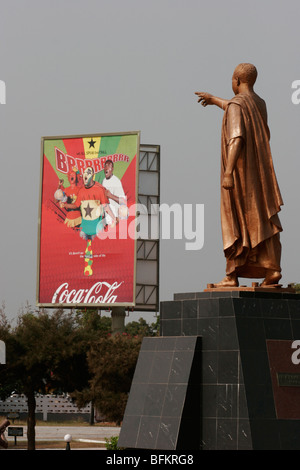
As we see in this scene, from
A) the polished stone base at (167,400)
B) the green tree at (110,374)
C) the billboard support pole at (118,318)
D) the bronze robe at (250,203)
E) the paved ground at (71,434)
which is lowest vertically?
the paved ground at (71,434)

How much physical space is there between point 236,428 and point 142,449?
131cm

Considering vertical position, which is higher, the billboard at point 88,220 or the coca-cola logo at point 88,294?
the billboard at point 88,220

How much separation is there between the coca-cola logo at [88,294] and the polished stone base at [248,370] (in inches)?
1133

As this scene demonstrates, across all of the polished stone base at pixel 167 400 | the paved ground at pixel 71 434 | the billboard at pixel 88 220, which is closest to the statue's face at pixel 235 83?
the polished stone base at pixel 167 400

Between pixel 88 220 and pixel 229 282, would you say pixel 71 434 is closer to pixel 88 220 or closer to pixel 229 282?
pixel 88 220

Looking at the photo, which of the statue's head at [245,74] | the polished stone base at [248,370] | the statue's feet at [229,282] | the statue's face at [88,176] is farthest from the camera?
the statue's face at [88,176]

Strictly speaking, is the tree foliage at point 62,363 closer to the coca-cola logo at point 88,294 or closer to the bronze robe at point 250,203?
the coca-cola logo at point 88,294

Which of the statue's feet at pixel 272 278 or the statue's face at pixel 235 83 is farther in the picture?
the statue's face at pixel 235 83

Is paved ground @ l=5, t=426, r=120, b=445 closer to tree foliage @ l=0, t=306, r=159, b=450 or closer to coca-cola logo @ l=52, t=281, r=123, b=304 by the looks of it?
tree foliage @ l=0, t=306, r=159, b=450

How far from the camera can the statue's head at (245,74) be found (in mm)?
14180

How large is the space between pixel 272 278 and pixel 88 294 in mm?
29245

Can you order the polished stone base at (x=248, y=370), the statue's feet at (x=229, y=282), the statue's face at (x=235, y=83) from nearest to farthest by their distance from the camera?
the polished stone base at (x=248, y=370) < the statue's feet at (x=229, y=282) < the statue's face at (x=235, y=83)
